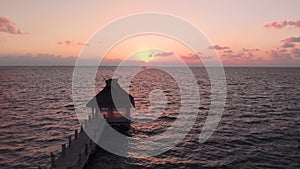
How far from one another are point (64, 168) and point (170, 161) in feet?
33.2

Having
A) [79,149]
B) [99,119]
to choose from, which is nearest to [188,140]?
[99,119]

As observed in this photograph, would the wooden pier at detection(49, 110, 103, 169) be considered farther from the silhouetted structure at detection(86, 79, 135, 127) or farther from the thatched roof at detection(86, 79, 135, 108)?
the thatched roof at detection(86, 79, 135, 108)

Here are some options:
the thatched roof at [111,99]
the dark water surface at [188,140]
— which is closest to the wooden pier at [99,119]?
the thatched roof at [111,99]

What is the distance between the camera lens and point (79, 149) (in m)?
21.6

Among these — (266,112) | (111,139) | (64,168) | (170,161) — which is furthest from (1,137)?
(266,112)

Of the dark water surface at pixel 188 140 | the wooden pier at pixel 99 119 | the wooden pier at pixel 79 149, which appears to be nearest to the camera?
the wooden pier at pixel 79 149

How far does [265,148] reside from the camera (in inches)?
1098

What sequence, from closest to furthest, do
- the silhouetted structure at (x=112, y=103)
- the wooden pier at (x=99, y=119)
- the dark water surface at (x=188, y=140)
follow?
the wooden pier at (x=99, y=119), the dark water surface at (x=188, y=140), the silhouetted structure at (x=112, y=103)

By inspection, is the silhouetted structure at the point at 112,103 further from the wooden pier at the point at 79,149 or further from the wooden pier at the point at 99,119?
the wooden pier at the point at 79,149

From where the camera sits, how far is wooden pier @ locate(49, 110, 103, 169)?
59.0 feet

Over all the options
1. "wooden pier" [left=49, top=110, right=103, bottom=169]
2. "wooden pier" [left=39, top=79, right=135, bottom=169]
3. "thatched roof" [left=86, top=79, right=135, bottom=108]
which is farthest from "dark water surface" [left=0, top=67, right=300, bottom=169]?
"thatched roof" [left=86, top=79, right=135, bottom=108]

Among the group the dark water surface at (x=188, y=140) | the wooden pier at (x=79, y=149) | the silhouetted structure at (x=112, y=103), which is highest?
the silhouetted structure at (x=112, y=103)

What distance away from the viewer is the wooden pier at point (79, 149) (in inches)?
708

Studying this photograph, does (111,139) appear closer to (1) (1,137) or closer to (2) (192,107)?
(1) (1,137)
